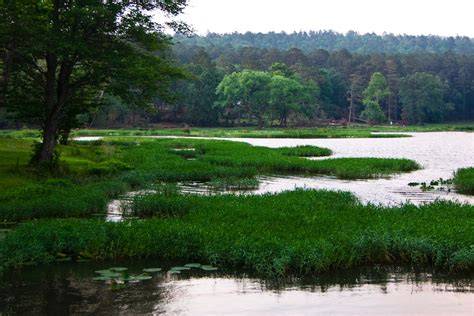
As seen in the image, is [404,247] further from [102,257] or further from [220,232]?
[102,257]

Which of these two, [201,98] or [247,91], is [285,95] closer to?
[247,91]

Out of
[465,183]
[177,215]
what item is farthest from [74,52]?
[465,183]

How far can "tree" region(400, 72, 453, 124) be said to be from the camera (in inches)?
5935

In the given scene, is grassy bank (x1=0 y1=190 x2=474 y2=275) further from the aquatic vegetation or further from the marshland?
the aquatic vegetation

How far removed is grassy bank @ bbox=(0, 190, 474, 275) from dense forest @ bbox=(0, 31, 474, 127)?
94732 mm

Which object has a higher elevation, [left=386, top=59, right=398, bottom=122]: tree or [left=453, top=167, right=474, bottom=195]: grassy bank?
[left=386, top=59, right=398, bottom=122]: tree

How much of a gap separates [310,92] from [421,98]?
31.6 metres

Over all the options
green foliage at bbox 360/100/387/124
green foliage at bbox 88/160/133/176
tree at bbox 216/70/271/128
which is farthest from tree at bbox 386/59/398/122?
green foliage at bbox 88/160/133/176

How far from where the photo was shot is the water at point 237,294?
39.5ft

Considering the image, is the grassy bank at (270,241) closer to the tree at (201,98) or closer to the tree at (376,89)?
the tree at (201,98)

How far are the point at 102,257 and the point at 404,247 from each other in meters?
8.85

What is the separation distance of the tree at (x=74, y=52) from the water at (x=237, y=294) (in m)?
16.2

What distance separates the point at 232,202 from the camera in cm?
2264

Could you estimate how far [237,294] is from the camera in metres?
13.2
